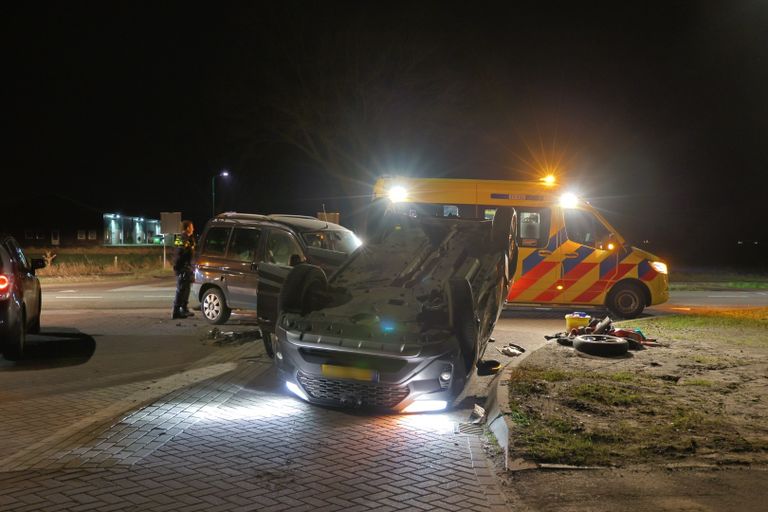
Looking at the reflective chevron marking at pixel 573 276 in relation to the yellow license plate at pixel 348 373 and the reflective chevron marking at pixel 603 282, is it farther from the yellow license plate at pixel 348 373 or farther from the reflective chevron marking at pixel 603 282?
the yellow license plate at pixel 348 373

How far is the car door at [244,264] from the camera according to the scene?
1314cm

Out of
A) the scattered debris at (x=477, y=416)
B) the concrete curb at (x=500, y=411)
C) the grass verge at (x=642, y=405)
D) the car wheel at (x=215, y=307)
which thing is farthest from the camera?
the car wheel at (x=215, y=307)

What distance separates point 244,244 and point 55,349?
3.83 meters

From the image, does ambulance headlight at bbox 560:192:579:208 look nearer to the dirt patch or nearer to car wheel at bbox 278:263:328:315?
the dirt patch

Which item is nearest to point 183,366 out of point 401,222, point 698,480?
point 401,222

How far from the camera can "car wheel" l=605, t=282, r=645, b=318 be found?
574 inches

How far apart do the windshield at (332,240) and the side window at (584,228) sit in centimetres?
421

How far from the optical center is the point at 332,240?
1430cm

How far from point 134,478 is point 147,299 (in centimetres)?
1432

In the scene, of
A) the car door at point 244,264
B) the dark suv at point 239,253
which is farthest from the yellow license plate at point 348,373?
the car door at point 244,264

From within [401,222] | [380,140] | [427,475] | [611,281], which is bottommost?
[427,475]

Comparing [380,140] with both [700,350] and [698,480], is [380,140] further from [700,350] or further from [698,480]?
[698,480]

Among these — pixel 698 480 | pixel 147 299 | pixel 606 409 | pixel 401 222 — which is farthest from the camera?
pixel 147 299

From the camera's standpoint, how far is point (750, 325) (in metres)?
12.1
